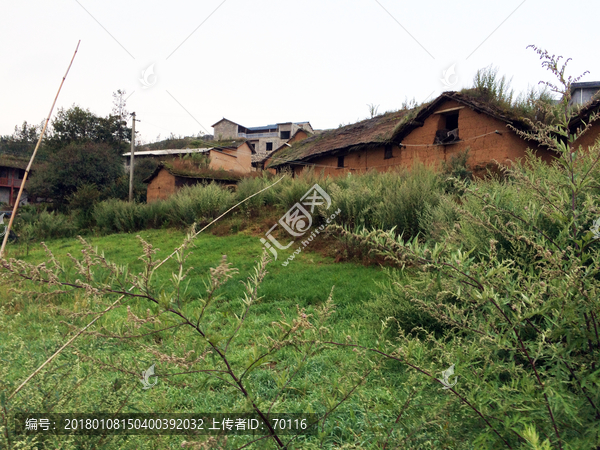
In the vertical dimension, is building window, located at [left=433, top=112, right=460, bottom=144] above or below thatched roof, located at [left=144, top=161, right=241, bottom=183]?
above

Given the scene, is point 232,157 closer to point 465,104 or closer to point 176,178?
point 176,178

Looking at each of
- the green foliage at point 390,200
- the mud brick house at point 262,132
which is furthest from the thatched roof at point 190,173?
the mud brick house at point 262,132

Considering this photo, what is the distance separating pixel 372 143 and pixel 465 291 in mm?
14456

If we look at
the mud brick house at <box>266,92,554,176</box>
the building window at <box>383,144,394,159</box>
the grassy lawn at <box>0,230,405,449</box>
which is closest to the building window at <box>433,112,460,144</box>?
the mud brick house at <box>266,92,554,176</box>

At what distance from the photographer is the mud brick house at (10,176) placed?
37.3 m

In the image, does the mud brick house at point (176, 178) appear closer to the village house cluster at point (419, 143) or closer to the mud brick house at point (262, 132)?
the village house cluster at point (419, 143)

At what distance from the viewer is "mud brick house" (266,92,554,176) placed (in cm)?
1158

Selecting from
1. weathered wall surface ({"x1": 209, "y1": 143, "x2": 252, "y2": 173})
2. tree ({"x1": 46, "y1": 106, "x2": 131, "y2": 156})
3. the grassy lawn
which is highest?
tree ({"x1": 46, "y1": 106, "x2": 131, "y2": 156})

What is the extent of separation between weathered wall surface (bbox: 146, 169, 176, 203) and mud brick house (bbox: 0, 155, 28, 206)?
24776 mm

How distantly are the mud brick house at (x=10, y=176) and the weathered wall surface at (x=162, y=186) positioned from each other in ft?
81.3

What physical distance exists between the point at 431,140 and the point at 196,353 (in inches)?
548

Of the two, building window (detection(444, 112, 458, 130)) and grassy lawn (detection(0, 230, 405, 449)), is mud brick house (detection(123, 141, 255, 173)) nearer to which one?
building window (detection(444, 112, 458, 130))

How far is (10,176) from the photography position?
38.5m

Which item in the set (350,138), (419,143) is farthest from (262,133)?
(419,143)
